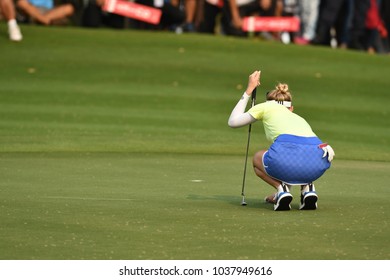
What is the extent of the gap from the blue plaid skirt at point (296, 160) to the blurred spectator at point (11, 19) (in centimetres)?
1636

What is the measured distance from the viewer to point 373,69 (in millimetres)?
30953

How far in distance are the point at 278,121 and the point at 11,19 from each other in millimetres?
16529

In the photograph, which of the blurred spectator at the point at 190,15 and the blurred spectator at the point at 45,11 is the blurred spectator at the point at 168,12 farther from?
the blurred spectator at the point at 45,11

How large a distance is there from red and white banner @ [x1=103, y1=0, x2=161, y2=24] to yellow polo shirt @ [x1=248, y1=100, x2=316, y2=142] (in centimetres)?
1742

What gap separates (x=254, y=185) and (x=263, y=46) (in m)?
15.1

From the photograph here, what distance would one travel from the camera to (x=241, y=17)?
3291 centimetres

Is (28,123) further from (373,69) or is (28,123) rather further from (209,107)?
(373,69)

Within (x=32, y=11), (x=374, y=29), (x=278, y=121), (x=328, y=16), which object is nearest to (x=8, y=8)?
(x=32, y=11)

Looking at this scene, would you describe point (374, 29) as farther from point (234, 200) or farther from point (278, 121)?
point (278, 121)

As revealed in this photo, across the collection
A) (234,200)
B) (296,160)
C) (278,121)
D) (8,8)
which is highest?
(278,121)

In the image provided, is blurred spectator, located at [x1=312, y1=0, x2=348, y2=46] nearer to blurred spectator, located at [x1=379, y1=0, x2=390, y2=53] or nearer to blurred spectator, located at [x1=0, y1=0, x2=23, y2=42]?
blurred spectator, located at [x1=379, y1=0, x2=390, y2=53]

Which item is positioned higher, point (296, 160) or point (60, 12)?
point (296, 160)

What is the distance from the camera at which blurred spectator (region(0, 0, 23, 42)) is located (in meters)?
29.2

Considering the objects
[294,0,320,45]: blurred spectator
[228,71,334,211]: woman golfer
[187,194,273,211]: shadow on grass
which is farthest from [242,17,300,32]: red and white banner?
[228,71,334,211]: woman golfer
